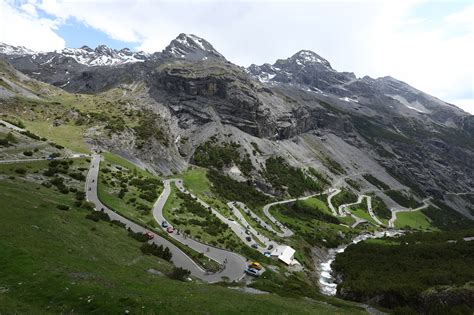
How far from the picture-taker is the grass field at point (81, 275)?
22.5 m

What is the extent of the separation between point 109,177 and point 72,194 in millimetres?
22137

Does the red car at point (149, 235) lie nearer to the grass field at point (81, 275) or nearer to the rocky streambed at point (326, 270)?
the grass field at point (81, 275)

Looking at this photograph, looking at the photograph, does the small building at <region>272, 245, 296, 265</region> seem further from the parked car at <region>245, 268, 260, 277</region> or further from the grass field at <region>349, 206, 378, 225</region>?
the grass field at <region>349, 206, 378, 225</region>

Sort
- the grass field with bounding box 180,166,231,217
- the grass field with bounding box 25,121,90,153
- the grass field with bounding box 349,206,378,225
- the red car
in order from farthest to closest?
the grass field with bounding box 349,206,378,225 → the grass field with bounding box 180,166,231,217 → the grass field with bounding box 25,121,90,153 → the red car

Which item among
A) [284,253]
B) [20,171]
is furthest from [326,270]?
[20,171]

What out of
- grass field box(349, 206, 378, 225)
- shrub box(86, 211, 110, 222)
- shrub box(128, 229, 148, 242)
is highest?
grass field box(349, 206, 378, 225)

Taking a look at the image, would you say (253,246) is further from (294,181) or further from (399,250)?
(294,181)

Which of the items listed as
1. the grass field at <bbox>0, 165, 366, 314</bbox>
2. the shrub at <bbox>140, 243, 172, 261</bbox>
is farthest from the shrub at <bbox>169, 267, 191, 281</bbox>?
the shrub at <bbox>140, 243, 172, 261</bbox>

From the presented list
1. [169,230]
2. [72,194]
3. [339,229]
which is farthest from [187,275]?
[339,229]

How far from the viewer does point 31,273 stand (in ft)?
82.4

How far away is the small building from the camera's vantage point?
76.2 meters

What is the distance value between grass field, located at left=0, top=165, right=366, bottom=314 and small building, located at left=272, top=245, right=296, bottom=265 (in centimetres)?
3979

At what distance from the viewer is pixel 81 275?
88.4 feet

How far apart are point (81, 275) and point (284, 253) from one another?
191 ft
